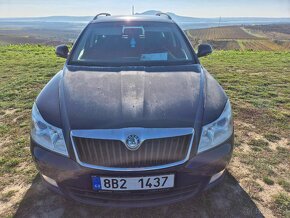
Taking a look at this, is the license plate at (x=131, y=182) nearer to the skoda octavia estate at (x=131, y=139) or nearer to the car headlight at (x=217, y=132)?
the skoda octavia estate at (x=131, y=139)

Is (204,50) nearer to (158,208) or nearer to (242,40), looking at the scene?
(158,208)

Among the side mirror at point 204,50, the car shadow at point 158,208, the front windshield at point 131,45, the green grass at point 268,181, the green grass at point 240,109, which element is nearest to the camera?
the car shadow at point 158,208

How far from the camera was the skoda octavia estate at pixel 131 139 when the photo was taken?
7.32 feet

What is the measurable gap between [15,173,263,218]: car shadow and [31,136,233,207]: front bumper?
1.11 feet

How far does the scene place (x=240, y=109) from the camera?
5168mm

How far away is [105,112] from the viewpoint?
2.39 metres

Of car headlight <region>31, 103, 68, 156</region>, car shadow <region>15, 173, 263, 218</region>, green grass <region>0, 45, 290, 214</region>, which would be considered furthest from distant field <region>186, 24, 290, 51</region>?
car headlight <region>31, 103, 68, 156</region>

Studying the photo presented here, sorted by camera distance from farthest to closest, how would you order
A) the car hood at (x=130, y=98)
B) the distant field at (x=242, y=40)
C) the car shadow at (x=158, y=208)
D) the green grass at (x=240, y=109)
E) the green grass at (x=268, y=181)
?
1. the distant field at (x=242, y=40)
2. the green grass at (x=240, y=109)
3. the green grass at (x=268, y=181)
4. the car shadow at (x=158, y=208)
5. the car hood at (x=130, y=98)

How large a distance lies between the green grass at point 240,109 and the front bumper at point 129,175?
87cm

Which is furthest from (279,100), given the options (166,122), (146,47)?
(166,122)

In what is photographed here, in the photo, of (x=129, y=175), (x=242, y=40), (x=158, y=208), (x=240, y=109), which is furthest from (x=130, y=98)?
(x=242, y=40)

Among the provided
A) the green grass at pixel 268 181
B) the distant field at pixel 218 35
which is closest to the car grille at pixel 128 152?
the green grass at pixel 268 181

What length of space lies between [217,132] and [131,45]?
1817 mm

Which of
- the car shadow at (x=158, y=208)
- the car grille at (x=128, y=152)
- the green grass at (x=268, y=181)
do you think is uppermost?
the car grille at (x=128, y=152)
